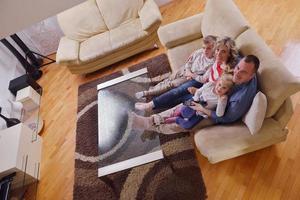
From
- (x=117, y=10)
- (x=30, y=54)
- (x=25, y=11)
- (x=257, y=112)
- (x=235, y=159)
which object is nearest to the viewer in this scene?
(x=25, y=11)

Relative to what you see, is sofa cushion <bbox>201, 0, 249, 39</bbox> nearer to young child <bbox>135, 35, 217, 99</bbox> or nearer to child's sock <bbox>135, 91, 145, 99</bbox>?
young child <bbox>135, 35, 217, 99</bbox>

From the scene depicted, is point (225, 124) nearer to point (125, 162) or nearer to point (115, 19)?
point (125, 162)

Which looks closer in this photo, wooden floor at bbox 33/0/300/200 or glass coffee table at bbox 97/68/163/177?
wooden floor at bbox 33/0/300/200

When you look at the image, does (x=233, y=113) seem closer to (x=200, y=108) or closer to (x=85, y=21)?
(x=200, y=108)

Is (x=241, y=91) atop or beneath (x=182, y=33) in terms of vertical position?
beneath

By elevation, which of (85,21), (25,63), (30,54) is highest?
(30,54)

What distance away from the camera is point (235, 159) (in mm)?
2172

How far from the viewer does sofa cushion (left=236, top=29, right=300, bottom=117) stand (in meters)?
1.59

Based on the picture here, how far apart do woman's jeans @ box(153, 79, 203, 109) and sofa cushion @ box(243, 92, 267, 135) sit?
0.69m

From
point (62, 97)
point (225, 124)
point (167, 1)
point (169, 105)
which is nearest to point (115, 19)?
point (167, 1)

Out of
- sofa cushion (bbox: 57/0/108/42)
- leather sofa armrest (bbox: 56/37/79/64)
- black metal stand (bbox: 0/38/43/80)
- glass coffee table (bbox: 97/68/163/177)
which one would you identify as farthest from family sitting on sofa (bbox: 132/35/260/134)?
black metal stand (bbox: 0/38/43/80)

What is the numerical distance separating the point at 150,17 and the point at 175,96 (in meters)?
1.18

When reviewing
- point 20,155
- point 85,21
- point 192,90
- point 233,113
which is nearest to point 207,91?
point 192,90

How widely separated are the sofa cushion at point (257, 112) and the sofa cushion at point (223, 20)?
0.68 meters
